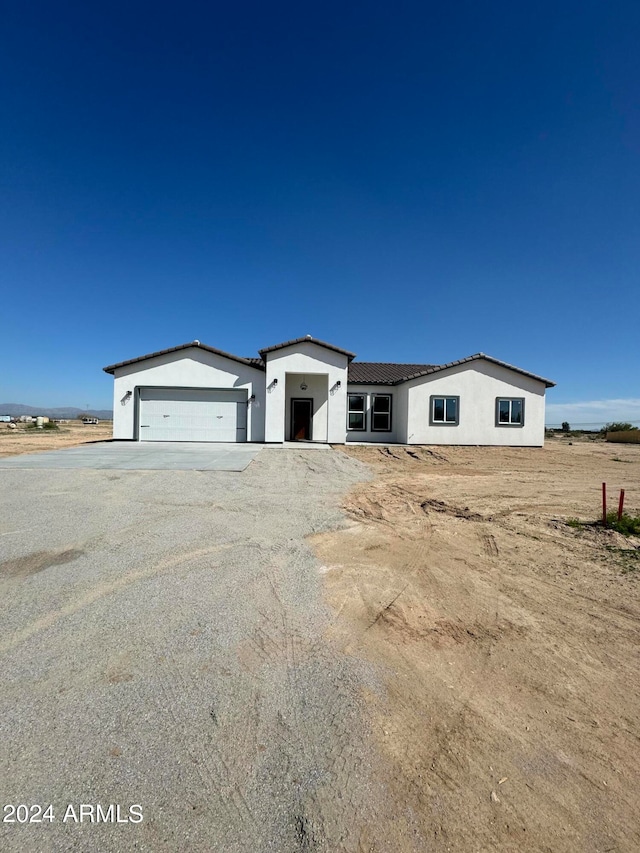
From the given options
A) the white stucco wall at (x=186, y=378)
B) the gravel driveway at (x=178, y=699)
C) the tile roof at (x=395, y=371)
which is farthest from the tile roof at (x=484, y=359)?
the gravel driveway at (x=178, y=699)

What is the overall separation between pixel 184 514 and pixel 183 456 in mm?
6556

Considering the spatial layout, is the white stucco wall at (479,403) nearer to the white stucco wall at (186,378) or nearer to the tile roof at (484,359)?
the tile roof at (484,359)

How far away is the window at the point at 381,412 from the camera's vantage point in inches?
760

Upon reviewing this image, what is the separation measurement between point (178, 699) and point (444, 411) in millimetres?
17208

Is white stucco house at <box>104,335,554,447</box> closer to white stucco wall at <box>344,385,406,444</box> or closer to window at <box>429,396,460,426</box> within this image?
window at <box>429,396,460,426</box>

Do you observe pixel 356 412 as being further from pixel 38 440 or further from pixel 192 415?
pixel 38 440

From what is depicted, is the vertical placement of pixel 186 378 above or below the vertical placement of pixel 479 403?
above

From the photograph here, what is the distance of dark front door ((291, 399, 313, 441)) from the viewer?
1912 cm

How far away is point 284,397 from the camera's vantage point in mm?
17469

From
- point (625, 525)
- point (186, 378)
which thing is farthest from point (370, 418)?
point (625, 525)

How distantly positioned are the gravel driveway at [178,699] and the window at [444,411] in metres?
14.3

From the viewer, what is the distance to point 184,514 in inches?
232


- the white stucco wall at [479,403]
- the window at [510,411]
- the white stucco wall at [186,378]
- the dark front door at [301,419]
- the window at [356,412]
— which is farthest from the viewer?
the window at [356,412]

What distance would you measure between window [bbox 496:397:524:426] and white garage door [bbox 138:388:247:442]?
12002 millimetres
